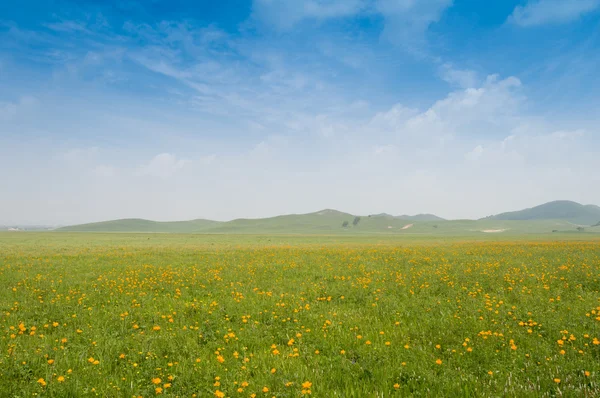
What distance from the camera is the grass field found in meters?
5.64

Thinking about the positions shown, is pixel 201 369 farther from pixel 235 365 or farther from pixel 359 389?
pixel 359 389

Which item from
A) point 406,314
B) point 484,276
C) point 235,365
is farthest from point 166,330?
point 484,276

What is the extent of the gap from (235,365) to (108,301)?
24.1ft

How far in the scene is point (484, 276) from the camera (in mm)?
15195

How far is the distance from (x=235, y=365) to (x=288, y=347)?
1.41 m

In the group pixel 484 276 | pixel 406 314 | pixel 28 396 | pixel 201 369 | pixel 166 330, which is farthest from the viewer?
pixel 484 276

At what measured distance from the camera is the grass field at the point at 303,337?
Answer: 564 centimetres

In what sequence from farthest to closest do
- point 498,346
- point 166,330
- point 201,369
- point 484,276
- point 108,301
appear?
1. point 484,276
2. point 108,301
3. point 166,330
4. point 498,346
5. point 201,369

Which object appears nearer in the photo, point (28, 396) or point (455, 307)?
point (28, 396)

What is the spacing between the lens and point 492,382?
5.57 metres

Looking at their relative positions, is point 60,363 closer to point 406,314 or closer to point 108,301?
point 108,301

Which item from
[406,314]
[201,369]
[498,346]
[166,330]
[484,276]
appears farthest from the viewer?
[484,276]

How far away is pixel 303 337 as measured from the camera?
7887mm

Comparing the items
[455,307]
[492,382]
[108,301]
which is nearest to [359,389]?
[492,382]
